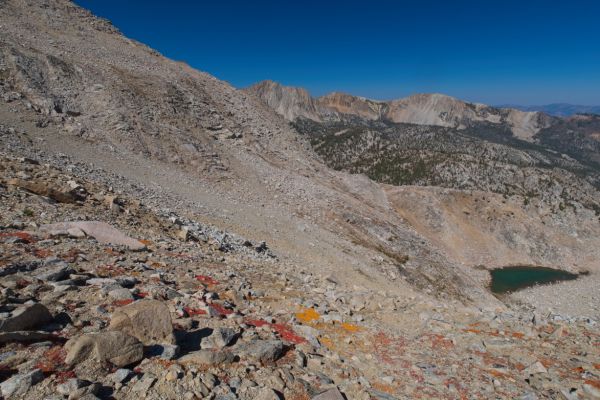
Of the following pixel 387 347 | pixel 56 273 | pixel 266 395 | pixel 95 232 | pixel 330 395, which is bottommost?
pixel 387 347

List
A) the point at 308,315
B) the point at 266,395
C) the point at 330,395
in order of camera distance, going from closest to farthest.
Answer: the point at 266,395 < the point at 330,395 < the point at 308,315

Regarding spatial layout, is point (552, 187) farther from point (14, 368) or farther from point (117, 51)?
point (14, 368)

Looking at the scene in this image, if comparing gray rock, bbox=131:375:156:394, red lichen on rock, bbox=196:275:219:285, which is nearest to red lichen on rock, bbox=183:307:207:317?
red lichen on rock, bbox=196:275:219:285

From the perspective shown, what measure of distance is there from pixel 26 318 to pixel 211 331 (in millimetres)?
4102

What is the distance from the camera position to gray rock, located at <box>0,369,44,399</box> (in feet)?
18.4

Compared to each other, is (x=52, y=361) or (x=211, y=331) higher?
(x=52, y=361)

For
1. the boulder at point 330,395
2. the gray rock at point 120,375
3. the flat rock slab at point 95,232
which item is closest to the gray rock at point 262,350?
the boulder at point 330,395

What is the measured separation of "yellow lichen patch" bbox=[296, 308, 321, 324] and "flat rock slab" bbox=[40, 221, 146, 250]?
7.29 meters

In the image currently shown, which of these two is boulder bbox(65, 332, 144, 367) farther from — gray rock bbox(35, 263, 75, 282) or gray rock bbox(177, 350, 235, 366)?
gray rock bbox(35, 263, 75, 282)

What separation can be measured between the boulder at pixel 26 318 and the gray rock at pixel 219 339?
349 cm

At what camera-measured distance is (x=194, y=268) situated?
47.8 feet

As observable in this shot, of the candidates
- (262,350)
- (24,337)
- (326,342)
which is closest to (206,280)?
(326,342)

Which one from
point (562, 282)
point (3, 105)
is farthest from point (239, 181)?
point (562, 282)

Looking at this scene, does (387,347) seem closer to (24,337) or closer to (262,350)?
(262,350)
